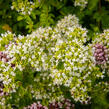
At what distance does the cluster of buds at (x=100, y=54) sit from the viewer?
338 centimetres

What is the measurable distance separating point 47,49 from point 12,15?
2.20 m

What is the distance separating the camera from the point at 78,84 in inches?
122

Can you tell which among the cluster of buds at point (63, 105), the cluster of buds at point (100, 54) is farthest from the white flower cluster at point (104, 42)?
the cluster of buds at point (63, 105)

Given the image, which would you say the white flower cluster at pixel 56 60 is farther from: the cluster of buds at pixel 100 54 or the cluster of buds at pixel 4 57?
the cluster of buds at pixel 100 54

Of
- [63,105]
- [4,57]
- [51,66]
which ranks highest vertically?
[4,57]

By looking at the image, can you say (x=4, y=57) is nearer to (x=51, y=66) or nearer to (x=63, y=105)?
(x=51, y=66)

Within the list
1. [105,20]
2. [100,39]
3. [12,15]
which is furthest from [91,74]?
[12,15]

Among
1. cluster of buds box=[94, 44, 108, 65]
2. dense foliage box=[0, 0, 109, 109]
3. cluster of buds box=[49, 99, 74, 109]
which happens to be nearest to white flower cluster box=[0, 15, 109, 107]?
dense foliage box=[0, 0, 109, 109]

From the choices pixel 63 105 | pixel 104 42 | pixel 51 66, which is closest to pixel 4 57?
pixel 51 66

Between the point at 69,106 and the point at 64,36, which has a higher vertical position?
the point at 64,36

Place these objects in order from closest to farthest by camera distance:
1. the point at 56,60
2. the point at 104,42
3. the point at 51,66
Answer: the point at 56,60, the point at 51,66, the point at 104,42

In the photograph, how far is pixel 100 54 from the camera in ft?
11.0

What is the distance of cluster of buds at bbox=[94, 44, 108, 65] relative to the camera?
3.38 metres

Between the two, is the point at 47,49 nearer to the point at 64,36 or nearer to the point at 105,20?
the point at 64,36
